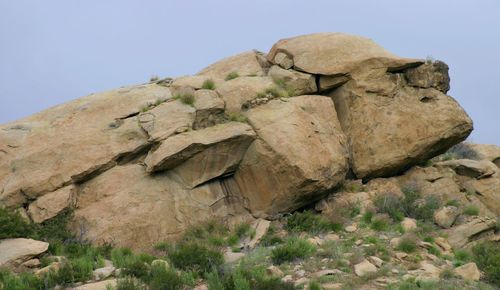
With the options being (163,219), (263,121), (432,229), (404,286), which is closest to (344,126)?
(263,121)

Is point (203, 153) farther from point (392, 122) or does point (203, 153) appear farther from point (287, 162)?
point (392, 122)

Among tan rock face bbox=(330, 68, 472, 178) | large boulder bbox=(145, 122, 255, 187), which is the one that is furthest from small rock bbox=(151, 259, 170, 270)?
tan rock face bbox=(330, 68, 472, 178)

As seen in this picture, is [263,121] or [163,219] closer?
[163,219]

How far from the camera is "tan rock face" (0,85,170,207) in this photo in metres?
15.5

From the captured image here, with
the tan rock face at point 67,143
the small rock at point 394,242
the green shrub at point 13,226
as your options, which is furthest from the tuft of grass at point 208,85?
the small rock at point 394,242

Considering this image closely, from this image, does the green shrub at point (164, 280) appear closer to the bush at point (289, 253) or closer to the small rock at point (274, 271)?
the small rock at point (274, 271)

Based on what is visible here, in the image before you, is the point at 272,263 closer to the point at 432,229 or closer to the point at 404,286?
the point at 404,286

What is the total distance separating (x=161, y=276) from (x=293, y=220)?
17.0ft

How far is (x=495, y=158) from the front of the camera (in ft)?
74.5

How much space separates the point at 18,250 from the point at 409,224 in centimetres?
979

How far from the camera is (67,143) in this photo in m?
16.2

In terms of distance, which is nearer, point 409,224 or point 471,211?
point 409,224

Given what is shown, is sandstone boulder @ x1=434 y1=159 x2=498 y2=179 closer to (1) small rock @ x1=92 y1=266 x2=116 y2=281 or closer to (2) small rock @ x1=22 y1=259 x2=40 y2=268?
(1) small rock @ x1=92 y1=266 x2=116 y2=281

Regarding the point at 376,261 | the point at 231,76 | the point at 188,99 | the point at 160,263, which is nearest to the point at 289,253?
the point at 376,261
